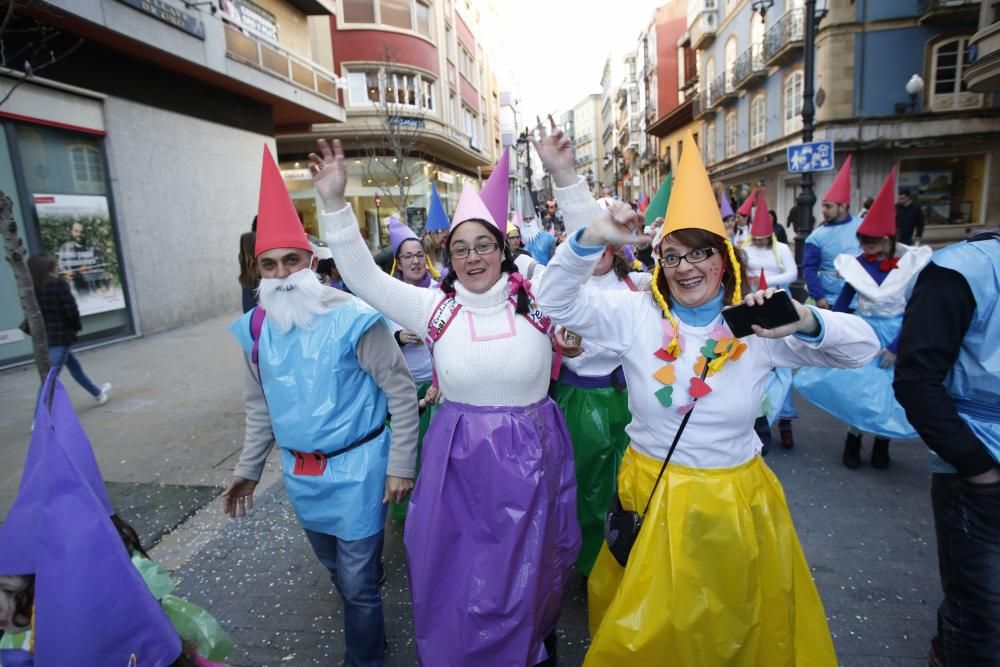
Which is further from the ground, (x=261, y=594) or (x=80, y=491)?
(x=80, y=491)

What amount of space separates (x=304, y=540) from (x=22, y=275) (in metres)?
2.17

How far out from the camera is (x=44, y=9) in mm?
7070

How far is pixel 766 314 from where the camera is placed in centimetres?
172

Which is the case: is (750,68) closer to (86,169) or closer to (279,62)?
(279,62)

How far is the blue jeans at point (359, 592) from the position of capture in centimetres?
238

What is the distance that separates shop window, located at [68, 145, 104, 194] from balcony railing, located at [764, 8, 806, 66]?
67.3 ft

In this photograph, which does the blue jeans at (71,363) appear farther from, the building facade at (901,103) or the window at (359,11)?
the building facade at (901,103)

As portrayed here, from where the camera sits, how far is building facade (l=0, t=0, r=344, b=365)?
834 cm

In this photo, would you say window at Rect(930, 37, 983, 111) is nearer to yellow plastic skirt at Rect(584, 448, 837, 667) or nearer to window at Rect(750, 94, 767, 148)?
window at Rect(750, 94, 767, 148)

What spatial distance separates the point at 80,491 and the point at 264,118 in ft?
49.2

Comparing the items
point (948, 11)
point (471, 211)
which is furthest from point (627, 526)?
point (948, 11)

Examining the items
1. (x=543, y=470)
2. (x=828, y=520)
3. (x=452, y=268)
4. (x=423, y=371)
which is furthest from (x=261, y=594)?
(x=828, y=520)

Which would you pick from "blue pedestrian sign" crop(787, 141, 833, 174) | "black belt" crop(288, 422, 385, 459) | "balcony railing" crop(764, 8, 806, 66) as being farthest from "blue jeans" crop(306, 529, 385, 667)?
"balcony railing" crop(764, 8, 806, 66)

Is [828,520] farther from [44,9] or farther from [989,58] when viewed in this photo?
[989,58]
